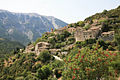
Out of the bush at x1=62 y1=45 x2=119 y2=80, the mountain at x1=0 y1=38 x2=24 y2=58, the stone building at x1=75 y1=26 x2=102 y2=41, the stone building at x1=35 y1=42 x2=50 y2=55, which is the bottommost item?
the mountain at x1=0 y1=38 x2=24 y2=58

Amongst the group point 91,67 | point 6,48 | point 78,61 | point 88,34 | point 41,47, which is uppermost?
point 88,34

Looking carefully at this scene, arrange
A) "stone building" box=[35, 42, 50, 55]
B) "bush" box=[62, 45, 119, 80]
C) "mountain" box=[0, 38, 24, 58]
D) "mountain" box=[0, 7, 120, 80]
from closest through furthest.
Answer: "bush" box=[62, 45, 119, 80]
"mountain" box=[0, 7, 120, 80]
"stone building" box=[35, 42, 50, 55]
"mountain" box=[0, 38, 24, 58]

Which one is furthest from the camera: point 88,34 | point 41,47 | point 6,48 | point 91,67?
point 6,48

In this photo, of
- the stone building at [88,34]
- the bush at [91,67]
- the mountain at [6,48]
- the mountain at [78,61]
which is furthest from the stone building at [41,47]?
the bush at [91,67]

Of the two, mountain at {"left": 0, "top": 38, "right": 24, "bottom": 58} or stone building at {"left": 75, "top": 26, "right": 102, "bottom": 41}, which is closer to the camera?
stone building at {"left": 75, "top": 26, "right": 102, "bottom": 41}

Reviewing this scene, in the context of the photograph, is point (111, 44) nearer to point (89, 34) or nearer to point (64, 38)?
point (89, 34)

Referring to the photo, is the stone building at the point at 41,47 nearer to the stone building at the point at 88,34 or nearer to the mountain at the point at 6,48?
the stone building at the point at 88,34

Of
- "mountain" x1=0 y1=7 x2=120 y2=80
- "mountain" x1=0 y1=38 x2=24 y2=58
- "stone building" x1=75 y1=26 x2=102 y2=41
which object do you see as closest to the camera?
"mountain" x1=0 y1=7 x2=120 y2=80

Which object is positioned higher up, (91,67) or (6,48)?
(91,67)

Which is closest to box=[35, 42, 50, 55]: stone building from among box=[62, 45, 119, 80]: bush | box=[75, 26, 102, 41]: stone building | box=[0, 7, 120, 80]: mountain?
box=[0, 7, 120, 80]: mountain

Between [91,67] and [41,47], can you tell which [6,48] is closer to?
[41,47]

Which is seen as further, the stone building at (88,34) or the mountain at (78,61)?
the stone building at (88,34)

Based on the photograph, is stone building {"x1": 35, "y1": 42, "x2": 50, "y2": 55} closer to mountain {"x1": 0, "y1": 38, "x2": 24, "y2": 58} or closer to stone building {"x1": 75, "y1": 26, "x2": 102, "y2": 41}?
stone building {"x1": 75, "y1": 26, "x2": 102, "y2": 41}

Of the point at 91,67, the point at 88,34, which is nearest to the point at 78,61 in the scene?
the point at 91,67
